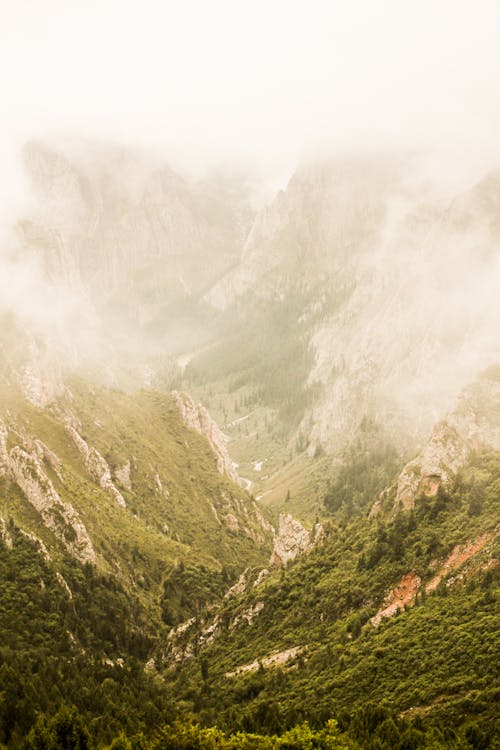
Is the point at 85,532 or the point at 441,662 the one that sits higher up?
the point at 85,532

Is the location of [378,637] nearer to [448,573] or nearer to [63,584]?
[448,573]

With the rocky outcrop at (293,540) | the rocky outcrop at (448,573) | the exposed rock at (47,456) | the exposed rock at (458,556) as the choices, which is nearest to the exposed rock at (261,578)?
the rocky outcrop at (293,540)

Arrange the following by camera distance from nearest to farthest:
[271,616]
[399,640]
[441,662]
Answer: [441,662], [399,640], [271,616]

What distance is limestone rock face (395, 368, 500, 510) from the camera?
149 metres

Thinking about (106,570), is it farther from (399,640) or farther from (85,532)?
(399,640)

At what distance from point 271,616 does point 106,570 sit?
4647cm

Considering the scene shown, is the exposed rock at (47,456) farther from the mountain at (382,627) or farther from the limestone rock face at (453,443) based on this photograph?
the limestone rock face at (453,443)

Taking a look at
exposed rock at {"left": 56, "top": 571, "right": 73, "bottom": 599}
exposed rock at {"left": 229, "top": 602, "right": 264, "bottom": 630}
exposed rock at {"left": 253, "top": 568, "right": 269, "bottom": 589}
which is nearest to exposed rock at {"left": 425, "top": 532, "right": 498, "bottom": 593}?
exposed rock at {"left": 229, "top": 602, "right": 264, "bottom": 630}

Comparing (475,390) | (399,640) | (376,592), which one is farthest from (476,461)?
(399,640)

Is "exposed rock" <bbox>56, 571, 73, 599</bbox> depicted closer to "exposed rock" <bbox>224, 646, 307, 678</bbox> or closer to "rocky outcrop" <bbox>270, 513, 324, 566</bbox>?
"exposed rock" <bbox>224, 646, 307, 678</bbox>

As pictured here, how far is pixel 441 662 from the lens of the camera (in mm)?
105000

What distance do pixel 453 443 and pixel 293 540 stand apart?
167 ft

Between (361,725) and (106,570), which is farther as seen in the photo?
(106,570)

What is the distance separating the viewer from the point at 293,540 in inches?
7259
